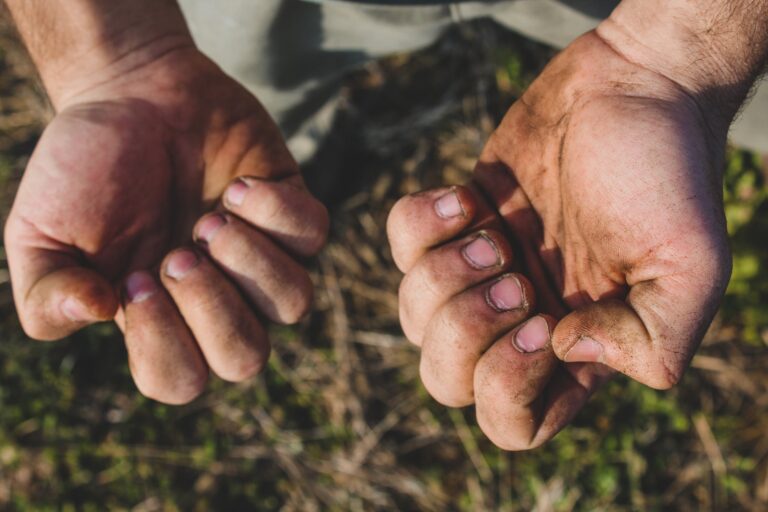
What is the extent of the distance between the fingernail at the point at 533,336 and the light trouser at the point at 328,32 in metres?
1.27

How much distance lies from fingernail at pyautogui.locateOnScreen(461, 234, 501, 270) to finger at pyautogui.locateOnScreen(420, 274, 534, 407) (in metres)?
0.05

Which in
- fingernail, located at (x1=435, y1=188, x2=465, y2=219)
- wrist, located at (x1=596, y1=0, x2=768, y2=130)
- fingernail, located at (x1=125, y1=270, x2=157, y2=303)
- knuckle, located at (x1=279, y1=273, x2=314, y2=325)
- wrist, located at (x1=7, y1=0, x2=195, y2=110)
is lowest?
knuckle, located at (x1=279, y1=273, x2=314, y2=325)

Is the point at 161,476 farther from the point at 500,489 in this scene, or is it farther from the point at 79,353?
the point at 500,489

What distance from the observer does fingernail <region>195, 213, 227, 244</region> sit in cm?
183

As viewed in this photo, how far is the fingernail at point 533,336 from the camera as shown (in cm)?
157

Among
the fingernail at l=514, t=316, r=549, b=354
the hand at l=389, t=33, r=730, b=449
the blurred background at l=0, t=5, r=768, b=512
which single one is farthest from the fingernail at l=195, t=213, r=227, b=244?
the blurred background at l=0, t=5, r=768, b=512

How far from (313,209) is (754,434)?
220 cm

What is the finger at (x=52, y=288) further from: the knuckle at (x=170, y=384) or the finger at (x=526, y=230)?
the finger at (x=526, y=230)

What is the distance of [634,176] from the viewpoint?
153 centimetres

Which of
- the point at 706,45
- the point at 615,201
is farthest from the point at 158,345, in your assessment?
the point at 706,45

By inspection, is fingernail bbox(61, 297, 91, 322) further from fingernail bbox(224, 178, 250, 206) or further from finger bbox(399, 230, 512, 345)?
finger bbox(399, 230, 512, 345)

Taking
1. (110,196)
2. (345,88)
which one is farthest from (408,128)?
(110,196)

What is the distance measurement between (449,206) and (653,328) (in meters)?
0.58

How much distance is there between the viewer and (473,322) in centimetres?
162
